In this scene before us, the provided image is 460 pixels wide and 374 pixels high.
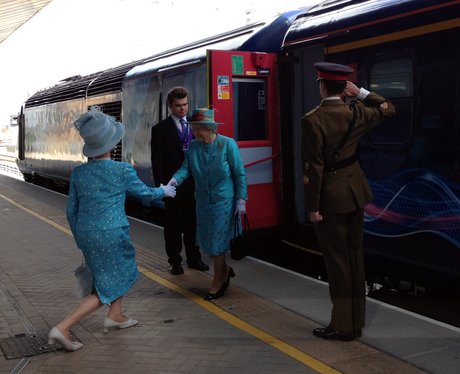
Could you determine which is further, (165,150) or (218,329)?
(165,150)

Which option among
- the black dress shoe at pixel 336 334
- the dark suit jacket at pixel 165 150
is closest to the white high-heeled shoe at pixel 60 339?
the black dress shoe at pixel 336 334

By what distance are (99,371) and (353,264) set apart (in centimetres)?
186

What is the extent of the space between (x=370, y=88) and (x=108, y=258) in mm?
2843

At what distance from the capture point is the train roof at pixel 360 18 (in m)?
4.50

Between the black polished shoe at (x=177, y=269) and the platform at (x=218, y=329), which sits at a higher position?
the black polished shoe at (x=177, y=269)

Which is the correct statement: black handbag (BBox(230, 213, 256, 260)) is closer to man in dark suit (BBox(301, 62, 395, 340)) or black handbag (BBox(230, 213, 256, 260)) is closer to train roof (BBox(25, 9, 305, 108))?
man in dark suit (BBox(301, 62, 395, 340))

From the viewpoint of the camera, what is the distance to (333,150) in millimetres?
3818

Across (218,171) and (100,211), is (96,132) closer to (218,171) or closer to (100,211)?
(100,211)

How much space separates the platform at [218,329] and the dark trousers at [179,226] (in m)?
0.29

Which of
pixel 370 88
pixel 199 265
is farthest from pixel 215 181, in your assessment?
pixel 370 88

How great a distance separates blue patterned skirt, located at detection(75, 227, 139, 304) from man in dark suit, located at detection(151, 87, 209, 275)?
1.72 meters

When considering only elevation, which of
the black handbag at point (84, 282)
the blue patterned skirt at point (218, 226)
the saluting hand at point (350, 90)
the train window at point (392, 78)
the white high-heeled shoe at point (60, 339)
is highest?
the train window at point (392, 78)

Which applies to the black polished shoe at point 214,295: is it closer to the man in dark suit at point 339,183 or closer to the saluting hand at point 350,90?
the man in dark suit at point 339,183

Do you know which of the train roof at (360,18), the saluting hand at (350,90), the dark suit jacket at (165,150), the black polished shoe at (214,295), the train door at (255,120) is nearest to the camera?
the saluting hand at (350,90)
